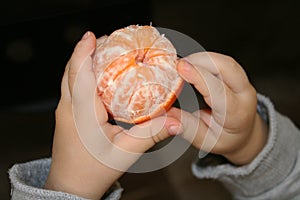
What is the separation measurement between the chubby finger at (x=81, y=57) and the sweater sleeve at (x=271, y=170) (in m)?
0.26

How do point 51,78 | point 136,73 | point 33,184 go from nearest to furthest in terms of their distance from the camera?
point 136,73 < point 33,184 < point 51,78

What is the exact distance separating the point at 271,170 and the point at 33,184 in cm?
29

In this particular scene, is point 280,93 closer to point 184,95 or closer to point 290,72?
point 290,72

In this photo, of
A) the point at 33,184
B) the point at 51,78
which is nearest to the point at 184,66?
the point at 33,184

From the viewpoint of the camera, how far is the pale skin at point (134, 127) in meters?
0.52

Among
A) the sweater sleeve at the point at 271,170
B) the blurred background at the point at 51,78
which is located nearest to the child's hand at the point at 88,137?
the sweater sleeve at the point at 271,170

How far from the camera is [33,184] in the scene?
629 mm

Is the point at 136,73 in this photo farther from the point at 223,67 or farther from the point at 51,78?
the point at 51,78

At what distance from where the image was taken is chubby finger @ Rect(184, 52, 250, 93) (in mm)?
551

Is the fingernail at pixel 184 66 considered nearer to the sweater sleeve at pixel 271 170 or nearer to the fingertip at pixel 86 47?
the fingertip at pixel 86 47

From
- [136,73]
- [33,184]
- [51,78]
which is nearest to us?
[136,73]

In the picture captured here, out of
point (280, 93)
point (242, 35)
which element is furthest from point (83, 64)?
point (242, 35)

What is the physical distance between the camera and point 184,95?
0.56 m

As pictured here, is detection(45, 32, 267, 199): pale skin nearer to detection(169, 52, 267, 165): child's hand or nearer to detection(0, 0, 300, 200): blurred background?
detection(169, 52, 267, 165): child's hand
